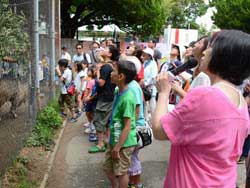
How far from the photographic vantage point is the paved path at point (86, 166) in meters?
4.76

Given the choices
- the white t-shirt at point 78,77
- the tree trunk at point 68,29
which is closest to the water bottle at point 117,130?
the white t-shirt at point 78,77

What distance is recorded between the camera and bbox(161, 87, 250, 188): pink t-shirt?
163 cm

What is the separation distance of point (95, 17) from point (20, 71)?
22.4 meters

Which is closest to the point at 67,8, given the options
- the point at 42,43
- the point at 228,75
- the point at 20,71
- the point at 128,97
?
the point at 42,43

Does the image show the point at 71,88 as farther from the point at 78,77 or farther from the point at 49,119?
the point at 49,119

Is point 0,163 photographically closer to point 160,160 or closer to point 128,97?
point 128,97

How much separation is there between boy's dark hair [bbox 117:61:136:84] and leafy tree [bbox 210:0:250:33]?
33.7m

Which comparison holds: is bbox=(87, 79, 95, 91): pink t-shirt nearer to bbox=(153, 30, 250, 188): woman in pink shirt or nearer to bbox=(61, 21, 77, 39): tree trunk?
bbox=(153, 30, 250, 188): woman in pink shirt

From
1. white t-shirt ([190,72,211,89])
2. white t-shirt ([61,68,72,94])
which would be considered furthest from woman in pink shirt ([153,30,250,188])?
white t-shirt ([61,68,72,94])

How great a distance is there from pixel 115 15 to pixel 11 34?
67.5ft

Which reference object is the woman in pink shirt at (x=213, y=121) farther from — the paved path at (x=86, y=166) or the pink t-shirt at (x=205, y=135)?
the paved path at (x=86, y=166)

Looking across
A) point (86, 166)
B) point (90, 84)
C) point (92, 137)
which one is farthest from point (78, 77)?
point (86, 166)

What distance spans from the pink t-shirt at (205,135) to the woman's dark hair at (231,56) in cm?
12

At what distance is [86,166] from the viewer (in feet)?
17.6
